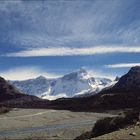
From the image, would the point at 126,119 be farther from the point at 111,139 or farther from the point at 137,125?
the point at 111,139

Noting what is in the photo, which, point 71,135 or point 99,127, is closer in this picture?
point 99,127

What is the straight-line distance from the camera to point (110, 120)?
46969mm

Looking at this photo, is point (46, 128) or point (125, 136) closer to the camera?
point (125, 136)

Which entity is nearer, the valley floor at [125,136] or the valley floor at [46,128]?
the valley floor at [125,136]

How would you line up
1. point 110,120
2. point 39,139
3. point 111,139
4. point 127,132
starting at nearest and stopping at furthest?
point 111,139 → point 127,132 → point 110,120 → point 39,139

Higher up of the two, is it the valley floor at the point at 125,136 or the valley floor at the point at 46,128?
the valley floor at the point at 125,136

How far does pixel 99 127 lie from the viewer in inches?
1860

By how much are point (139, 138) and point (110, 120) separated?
1979cm

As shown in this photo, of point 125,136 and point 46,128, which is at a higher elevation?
point 125,136

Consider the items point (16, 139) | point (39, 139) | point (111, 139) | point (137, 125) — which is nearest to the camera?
point (111, 139)

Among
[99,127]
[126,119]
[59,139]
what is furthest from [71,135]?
[126,119]

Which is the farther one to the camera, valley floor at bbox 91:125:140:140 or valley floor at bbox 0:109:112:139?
valley floor at bbox 0:109:112:139

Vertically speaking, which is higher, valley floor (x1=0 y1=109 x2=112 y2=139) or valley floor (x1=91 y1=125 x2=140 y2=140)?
valley floor (x1=91 y1=125 x2=140 y2=140)

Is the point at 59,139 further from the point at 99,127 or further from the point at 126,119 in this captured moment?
the point at 126,119
